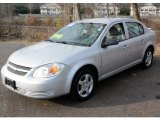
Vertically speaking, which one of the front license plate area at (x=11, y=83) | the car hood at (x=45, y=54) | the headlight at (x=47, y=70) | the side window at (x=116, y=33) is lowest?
the front license plate area at (x=11, y=83)

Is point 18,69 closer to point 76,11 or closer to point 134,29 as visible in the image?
point 134,29

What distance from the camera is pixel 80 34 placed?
511 centimetres

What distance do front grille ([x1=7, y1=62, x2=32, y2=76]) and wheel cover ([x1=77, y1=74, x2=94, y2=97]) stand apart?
0.99m

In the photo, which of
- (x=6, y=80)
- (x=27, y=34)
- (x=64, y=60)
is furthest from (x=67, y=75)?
(x=27, y=34)

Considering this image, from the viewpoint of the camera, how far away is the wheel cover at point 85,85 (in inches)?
173

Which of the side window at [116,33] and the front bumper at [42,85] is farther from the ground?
the side window at [116,33]

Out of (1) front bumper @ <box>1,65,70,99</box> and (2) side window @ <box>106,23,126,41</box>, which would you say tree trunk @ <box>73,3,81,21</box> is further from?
(1) front bumper @ <box>1,65,70,99</box>

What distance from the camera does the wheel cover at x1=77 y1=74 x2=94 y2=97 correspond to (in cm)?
439

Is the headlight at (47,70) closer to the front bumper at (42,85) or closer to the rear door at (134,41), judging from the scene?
the front bumper at (42,85)

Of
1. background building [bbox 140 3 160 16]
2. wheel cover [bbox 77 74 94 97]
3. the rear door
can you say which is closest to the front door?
the rear door

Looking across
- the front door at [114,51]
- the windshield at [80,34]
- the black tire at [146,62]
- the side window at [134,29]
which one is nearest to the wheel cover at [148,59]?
the black tire at [146,62]

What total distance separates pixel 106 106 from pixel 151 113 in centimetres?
78

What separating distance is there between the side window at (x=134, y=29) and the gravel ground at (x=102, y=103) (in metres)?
1.25

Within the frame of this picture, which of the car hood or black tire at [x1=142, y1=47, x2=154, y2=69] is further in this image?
black tire at [x1=142, y1=47, x2=154, y2=69]
